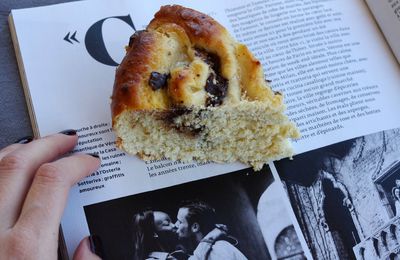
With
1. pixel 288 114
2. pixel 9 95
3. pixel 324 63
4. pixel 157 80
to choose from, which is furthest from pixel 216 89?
pixel 9 95

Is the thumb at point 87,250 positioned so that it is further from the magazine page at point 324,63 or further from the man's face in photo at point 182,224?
the magazine page at point 324,63

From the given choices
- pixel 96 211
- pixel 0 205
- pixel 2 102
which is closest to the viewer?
pixel 0 205

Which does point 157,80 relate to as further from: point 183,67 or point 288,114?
point 288,114

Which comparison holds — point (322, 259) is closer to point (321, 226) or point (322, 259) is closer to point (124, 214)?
point (321, 226)

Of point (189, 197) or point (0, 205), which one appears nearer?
point (0, 205)

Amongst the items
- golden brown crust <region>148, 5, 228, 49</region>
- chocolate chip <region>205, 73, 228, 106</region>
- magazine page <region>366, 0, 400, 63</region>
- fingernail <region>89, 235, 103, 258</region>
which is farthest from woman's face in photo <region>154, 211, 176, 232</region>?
magazine page <region>366, 0, 400, 63</region>

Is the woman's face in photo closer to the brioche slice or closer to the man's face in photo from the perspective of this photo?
the man's face in photo

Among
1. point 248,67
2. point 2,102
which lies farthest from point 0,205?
point 248,67
